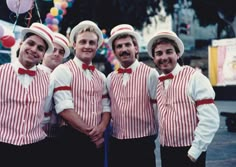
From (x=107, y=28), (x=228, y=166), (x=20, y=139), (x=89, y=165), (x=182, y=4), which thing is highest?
(x=182, y=4)

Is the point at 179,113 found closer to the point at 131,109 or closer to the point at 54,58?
the point at 131,109

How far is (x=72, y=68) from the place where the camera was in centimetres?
284

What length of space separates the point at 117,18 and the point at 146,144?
42.1 ft

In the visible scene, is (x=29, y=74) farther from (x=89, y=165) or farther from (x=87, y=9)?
(x=87, y=9)

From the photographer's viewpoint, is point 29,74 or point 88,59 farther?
point 88,59

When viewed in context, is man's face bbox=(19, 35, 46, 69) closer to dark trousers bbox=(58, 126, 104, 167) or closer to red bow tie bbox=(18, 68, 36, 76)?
red bow tie bbox=(18, 68, 36, 76)

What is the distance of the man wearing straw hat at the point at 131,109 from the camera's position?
2.89 metres

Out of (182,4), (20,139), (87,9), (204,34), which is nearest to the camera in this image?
(20,139)

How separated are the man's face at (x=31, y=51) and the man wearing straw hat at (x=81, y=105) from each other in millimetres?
234

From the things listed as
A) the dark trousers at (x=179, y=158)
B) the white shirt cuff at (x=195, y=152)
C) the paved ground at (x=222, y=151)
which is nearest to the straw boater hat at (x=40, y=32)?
the dark trousers at (x=179, y=158)

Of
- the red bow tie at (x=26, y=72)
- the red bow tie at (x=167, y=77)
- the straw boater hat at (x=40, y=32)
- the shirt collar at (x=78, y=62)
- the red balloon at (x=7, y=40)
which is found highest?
the red balloon at (x=7, y=40)

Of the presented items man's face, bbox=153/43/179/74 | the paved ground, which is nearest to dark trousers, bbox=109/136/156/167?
man's face, bbox=153/43/179/74

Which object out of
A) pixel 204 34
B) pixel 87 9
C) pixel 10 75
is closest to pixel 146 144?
pixel 10 75

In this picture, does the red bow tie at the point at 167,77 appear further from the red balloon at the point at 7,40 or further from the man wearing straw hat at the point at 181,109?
the red balloon at the point at 7,40
